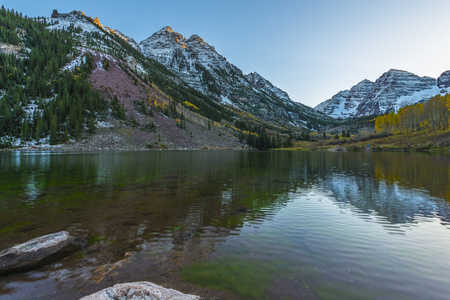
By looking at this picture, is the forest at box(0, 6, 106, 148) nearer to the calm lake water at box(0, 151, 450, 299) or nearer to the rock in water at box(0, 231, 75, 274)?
the calm lake water at box(0, 151, 450, 299)

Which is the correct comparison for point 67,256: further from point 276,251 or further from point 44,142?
point 44,142

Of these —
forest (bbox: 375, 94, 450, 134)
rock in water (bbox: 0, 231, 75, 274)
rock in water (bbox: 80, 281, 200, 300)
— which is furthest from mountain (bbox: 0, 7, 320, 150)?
forest (bbox: 375, 94, 450, 134)

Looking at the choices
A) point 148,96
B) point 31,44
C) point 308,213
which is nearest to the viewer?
point 308,213

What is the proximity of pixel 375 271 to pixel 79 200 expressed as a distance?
20.5 metres

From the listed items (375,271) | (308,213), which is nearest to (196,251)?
(375,271)

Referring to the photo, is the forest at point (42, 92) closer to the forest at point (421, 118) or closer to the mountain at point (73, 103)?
the mountain at point (73, 103)

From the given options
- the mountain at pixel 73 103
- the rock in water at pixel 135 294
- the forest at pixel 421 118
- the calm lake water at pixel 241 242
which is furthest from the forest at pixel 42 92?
the forest at pixel 421 118

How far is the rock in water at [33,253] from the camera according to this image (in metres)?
7.72

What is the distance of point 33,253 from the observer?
830cm

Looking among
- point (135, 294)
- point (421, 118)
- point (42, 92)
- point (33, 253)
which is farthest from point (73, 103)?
point (421, 118)

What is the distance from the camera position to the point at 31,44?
176 metres

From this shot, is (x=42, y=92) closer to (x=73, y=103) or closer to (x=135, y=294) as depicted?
(x=73, y=103)

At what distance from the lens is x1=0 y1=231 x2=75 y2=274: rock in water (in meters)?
7.72

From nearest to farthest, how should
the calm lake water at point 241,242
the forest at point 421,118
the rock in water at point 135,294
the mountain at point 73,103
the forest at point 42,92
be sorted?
the rock in water at point 135,294 < the calm lake water at point 241,242 < the forest at point 42,92 < the mountain at point 73,103 < the forest at point 421,118
